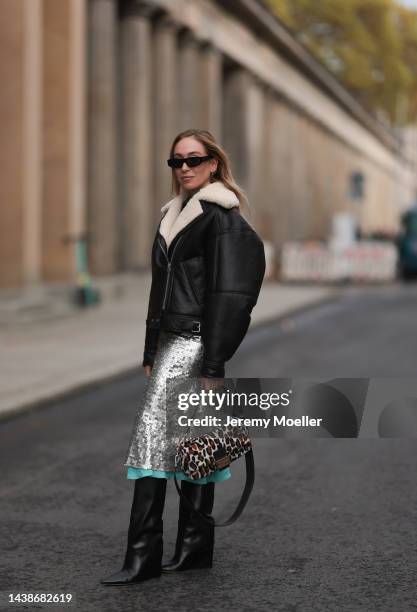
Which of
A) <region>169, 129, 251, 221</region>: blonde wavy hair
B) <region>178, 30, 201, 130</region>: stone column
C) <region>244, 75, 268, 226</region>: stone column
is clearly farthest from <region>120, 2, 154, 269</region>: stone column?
<region>169, 129, 251, 221</region>: blonde wavy hair

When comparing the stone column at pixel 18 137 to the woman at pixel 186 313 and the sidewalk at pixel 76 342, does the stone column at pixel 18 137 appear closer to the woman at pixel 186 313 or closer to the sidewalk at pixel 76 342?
the sidewalk at pixel 76 342

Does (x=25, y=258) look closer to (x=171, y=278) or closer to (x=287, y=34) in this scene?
(x=171, y=278)

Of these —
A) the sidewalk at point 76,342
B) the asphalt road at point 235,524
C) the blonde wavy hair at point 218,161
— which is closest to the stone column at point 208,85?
the sidewalk at point 76,342

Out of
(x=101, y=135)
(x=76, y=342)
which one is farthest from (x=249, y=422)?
(x=101, y=135)

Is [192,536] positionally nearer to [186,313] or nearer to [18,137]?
[186,313]

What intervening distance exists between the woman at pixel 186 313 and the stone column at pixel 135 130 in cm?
2045

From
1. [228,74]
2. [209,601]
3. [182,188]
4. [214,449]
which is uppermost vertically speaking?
[228,74]

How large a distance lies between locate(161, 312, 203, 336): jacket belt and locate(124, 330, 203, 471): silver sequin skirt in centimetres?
4

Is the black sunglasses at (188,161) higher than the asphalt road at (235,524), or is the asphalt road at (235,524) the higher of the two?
the black sunglasses at (188,161)

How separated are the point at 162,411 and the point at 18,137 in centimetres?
1340

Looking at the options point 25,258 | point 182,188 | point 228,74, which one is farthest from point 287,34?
point 182,188

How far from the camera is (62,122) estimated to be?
786 inches

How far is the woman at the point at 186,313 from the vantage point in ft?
15.2

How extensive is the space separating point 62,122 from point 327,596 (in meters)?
16.2
